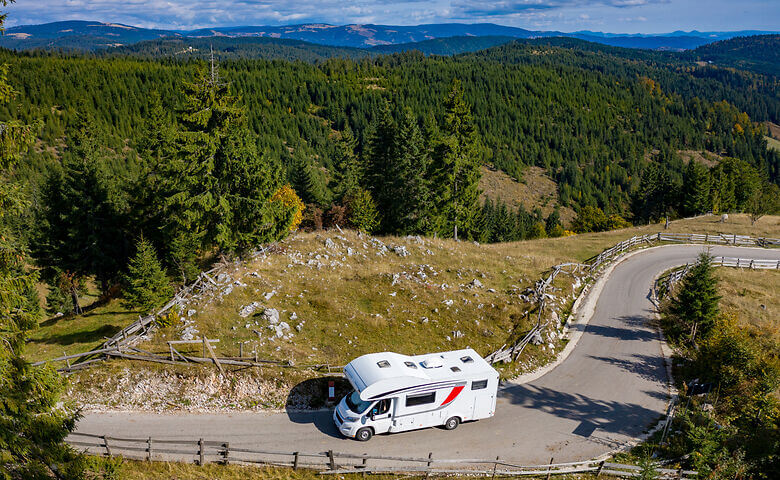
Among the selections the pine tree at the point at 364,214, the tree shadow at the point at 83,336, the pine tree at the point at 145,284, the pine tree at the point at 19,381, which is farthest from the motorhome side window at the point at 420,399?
the pine tree at the point at 364,214

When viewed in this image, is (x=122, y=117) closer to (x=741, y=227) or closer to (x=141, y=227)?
(x=141, y=227)

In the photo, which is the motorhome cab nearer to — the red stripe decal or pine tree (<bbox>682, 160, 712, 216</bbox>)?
the red stripe decal

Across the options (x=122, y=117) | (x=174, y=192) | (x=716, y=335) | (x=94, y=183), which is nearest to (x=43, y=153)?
(x=122, y=117)

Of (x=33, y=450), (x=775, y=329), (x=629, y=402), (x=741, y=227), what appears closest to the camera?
(x=33, y=450)

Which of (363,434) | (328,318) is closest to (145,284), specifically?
(328,318)

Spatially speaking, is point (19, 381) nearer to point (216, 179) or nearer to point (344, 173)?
point (216, 179)

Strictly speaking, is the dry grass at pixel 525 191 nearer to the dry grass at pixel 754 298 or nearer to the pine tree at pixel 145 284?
the dry grass at pixel 754 298
